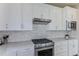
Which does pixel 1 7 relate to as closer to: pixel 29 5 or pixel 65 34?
pixel 29 5

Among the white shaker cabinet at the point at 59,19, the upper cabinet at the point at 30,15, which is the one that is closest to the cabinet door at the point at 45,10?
the upper cabinet at the point at 30,15

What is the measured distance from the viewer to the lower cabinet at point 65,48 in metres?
1.51

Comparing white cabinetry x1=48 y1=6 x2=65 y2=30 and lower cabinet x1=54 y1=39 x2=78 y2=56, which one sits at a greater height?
white cabinetry x1=48 y1=6 x2=65 y2=30

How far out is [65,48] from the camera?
1.53 metres

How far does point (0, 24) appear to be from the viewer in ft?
4.91

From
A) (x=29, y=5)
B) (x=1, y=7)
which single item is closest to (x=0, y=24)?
(x=1, y=7)

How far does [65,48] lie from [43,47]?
281 millimetres

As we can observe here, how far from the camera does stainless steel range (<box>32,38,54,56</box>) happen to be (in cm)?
151

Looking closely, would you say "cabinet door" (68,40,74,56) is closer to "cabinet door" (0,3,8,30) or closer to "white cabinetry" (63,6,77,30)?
"white cabinetry" (63,6,77,30)

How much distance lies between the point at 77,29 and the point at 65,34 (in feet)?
0.54

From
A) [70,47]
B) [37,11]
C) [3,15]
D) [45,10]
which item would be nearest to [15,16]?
[3,15]

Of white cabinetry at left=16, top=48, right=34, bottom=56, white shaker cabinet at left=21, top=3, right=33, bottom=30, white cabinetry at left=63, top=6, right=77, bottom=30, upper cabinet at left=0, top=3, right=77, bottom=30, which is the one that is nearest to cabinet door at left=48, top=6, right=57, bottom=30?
upper cabinet at left=0, top=3, right=77, bottom=30

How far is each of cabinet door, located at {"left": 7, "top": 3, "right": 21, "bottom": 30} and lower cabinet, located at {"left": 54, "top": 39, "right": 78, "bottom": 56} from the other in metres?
0.57

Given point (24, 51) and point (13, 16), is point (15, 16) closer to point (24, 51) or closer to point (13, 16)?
point (13, 16)
